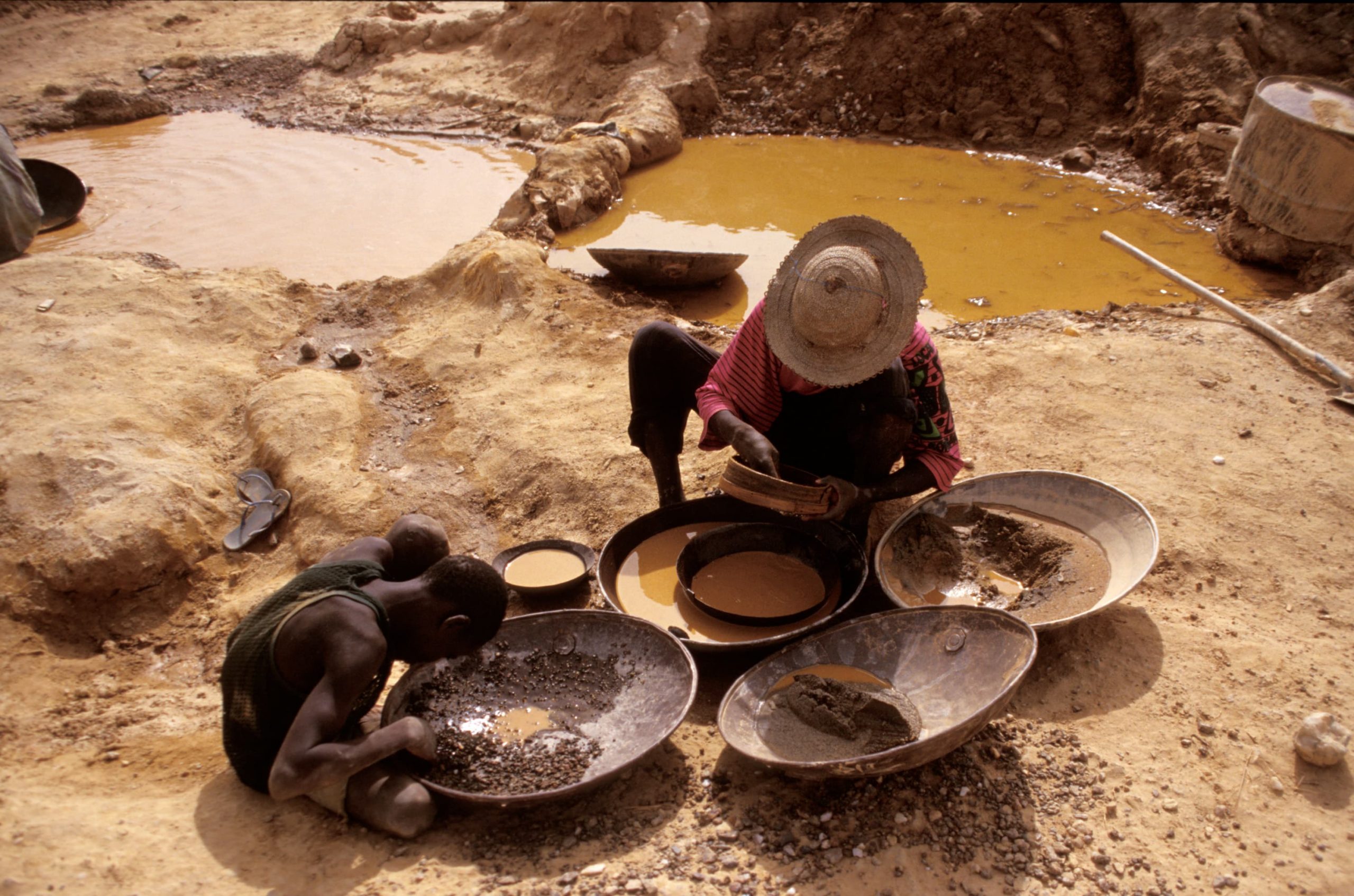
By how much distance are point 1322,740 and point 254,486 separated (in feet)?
12.7

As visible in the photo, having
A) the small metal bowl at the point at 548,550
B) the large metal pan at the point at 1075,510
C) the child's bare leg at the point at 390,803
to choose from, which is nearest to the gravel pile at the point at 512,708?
the child's bare leg at the point at 390,803

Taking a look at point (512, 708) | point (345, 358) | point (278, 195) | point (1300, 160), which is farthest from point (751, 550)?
point (278, 195)

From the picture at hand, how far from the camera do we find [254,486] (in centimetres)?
381

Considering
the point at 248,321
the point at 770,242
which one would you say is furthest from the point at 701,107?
the point at 248,321

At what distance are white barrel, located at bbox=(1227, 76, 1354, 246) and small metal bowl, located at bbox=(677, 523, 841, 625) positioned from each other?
4555 mm

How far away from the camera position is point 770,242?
6.82m

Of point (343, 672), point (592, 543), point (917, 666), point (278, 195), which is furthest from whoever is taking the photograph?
point (278, 195)

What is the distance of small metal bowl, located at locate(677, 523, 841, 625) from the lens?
2803mm

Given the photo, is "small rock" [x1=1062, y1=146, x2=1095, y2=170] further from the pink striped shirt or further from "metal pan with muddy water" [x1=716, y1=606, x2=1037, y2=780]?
"metal pan with muddy water" [x1=716, y1=606, x2=1037, y2=780]

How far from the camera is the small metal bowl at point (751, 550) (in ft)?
9.20

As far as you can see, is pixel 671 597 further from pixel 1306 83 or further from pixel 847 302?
pixel 1306 83

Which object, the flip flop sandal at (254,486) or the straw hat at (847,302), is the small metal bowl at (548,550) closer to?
the straw hat at (847,302)

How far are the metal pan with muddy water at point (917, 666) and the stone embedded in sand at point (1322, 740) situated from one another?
0.68 meters

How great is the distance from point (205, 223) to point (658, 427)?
6092mm
